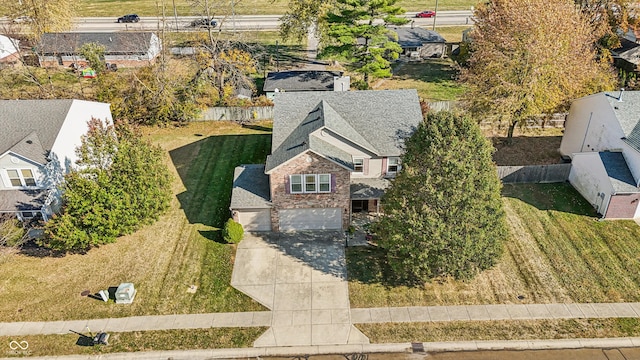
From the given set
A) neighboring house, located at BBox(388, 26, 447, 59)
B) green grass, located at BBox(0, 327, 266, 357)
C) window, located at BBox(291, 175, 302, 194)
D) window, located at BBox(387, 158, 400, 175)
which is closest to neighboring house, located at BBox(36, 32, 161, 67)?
neighboring house, located at BBox(388, 26, 447, 59)

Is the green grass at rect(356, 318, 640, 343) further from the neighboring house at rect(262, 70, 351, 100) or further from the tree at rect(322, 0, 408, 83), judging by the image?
the tree at rect(322, 0, 408, 83)

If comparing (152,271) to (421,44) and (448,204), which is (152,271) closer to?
(448,204)

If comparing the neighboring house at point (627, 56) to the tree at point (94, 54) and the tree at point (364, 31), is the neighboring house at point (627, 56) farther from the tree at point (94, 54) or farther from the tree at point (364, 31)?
the tree at point (94, 54)

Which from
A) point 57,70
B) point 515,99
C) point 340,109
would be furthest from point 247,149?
point 57,70

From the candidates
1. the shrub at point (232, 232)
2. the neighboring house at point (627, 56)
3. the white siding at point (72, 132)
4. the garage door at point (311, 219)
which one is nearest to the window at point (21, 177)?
the white siding at point (72, 132)

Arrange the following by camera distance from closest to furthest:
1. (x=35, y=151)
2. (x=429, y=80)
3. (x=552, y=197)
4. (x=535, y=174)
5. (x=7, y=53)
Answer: (x=35, y=151) → (x=552, y=197) → (x=535, y=174) → (x=429, y=80) → (x=7, y=53)

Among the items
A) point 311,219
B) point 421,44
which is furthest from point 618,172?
point 421,44
